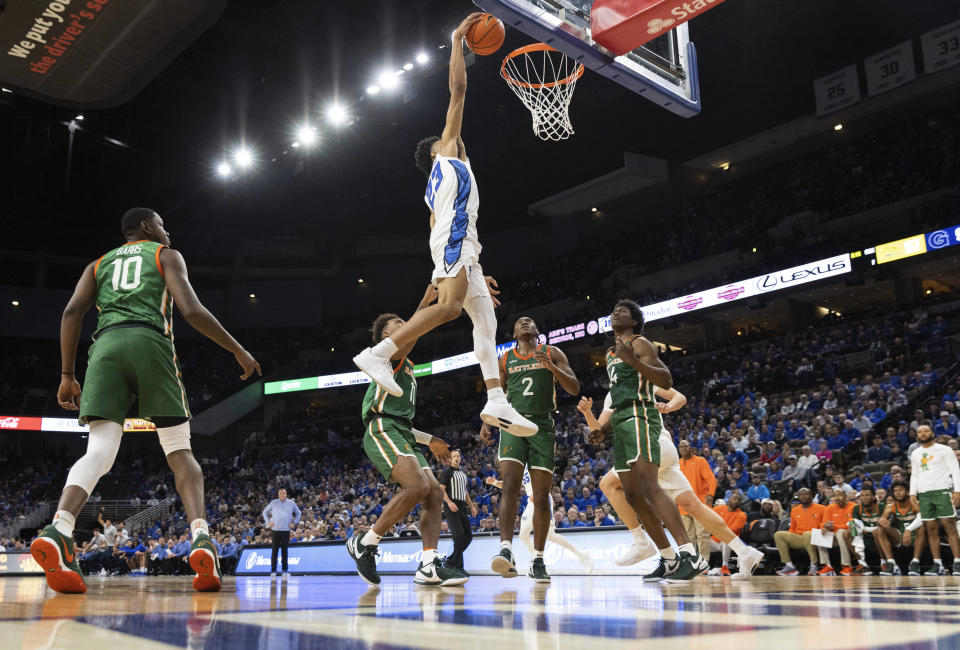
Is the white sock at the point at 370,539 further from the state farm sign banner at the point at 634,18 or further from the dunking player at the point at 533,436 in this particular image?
the state farm sign banner at the point at 634,18

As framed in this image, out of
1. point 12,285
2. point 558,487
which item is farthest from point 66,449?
point 558,487

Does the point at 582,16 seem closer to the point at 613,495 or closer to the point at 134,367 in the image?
the point at 613,495

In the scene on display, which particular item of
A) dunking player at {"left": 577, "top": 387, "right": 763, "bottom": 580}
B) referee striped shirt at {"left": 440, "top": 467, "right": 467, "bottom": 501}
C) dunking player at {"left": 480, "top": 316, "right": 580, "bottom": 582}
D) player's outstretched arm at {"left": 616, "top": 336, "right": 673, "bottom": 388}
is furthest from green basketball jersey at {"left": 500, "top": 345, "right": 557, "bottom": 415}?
referee striped shirt at {"left": 440, "top": 467, "right": 467, "bottom": 501}

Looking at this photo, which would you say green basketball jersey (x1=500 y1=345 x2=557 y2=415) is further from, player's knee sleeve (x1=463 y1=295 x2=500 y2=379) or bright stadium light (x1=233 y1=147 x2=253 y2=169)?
bright stadium light (x1=233 y1=147 x2=253 y2=169)

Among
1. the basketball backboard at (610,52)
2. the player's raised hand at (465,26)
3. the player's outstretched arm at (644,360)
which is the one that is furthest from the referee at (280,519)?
the player's raised hand at (465,26)

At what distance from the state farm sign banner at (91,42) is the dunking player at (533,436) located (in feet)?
25.4

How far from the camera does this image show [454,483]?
327 inches

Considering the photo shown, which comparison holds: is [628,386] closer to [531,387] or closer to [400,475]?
[531,387]

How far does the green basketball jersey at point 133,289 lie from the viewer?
3.70 metres

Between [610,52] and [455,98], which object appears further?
[610,52]

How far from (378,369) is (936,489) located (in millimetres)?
6759

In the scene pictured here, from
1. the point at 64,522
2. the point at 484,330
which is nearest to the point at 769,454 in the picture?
the point at 484,330

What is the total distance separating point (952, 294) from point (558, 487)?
37.6ft

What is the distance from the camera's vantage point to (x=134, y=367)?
359 cm
